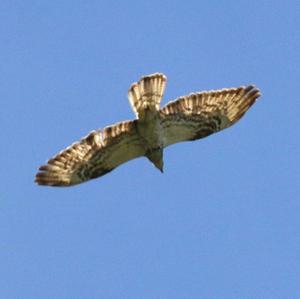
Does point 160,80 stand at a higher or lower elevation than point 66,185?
higher

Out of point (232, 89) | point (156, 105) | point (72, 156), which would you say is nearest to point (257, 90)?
point (232, 89)

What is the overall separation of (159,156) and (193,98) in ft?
4.76

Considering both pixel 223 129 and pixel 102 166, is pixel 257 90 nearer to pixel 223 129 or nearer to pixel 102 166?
pixel 223 129

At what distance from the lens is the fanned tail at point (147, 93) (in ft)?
92.8

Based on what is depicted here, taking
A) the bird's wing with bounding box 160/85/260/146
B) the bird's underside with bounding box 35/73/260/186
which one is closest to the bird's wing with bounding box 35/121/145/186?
the bird's underside with bounding box 35/73/260/186

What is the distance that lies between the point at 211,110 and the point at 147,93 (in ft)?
5.64

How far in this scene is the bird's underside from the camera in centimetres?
2834

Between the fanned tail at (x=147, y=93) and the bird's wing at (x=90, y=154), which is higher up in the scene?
the fanned tail at (x=147, y=93)

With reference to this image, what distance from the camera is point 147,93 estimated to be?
92.8ft

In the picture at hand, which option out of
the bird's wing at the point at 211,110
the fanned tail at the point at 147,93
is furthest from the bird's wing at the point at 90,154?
the bird's wing at the point at 211,110

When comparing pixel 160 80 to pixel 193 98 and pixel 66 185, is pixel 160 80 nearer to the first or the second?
pixel 193 98

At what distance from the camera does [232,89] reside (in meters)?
29.4

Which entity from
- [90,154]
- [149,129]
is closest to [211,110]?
[149,129]

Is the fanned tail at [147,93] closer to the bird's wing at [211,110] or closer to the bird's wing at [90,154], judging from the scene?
the bird's wing at [90,154]
